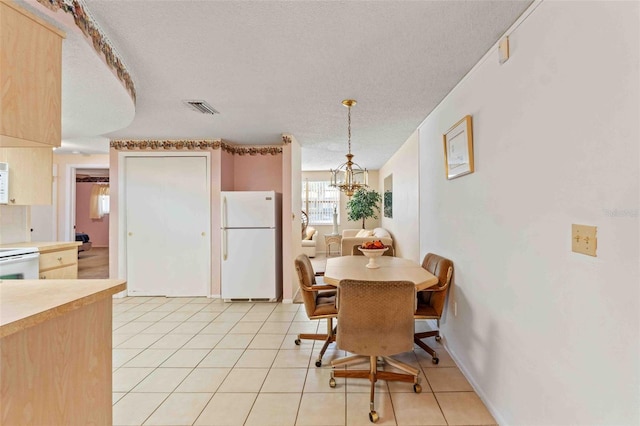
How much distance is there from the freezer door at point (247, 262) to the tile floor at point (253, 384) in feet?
2.79

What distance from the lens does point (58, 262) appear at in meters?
3.32

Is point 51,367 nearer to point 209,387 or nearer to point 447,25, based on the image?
point 209,387

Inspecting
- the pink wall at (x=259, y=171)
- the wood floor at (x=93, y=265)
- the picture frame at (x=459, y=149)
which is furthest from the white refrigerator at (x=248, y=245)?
the wood floor at (x=93, y=265)

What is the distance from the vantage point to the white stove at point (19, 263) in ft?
8.73

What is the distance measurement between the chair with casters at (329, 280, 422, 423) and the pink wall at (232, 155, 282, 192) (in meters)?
3.33

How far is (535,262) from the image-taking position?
4.98ft

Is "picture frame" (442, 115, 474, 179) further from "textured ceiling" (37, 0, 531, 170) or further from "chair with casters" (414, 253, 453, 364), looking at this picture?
"chair with casters" (414, 253, 453, 364)

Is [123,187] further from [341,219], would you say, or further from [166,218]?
[341,219]

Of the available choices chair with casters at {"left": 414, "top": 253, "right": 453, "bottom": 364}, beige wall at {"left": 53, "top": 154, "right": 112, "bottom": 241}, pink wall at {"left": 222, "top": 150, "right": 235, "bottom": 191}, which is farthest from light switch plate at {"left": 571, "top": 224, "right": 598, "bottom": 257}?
beige wall at {"left": 53, "top": 154, "right": 112, "bottom": 241}

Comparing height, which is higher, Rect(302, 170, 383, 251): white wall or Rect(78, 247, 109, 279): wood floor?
Rect(302, 170, 383, 251): white wall

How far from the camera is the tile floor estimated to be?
1947 mm

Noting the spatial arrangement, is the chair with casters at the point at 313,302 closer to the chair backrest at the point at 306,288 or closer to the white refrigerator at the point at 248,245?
the chair backrest at the point at 306,288

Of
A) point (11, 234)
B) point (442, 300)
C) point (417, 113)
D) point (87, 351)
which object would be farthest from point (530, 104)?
point (11, 234)

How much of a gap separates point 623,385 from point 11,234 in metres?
4.98
